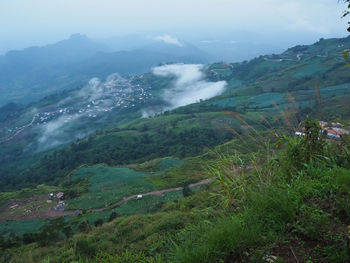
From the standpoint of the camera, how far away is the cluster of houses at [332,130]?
453 centimetres

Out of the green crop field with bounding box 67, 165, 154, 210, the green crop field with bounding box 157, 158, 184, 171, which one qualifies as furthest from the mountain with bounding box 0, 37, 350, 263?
the green crop field with bounding box 157, 158, 184, 171

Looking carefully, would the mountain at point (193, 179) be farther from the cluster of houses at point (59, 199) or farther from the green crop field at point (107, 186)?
the green crop field at point (107, 186)

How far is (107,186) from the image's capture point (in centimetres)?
3988

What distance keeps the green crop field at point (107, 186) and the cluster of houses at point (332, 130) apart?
1142 inches

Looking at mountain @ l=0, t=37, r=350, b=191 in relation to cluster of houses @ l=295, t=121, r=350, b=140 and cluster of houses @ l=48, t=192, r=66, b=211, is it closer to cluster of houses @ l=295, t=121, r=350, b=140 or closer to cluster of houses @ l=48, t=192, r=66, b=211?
cluster of houses @ l=295, t=121, r=350, b=140

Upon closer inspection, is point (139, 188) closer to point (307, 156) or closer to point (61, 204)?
point (61, 204)

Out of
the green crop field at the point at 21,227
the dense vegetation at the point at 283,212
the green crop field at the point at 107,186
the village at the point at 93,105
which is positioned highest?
the dense vegetation at the point at 283,212

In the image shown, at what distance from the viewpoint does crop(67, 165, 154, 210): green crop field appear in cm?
3225

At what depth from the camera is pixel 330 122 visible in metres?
4.70

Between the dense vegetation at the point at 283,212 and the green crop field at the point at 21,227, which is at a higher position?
the dense vegetation at the point at 283,212

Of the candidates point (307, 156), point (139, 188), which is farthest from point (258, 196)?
point (139, 188)

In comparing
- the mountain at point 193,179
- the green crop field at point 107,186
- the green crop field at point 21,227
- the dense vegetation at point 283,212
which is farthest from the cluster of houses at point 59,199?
the dense vegetation at point 283,212

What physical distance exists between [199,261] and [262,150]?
2857mm

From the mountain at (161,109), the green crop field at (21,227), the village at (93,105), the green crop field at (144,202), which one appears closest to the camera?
→ the green crop field at (21,227)
